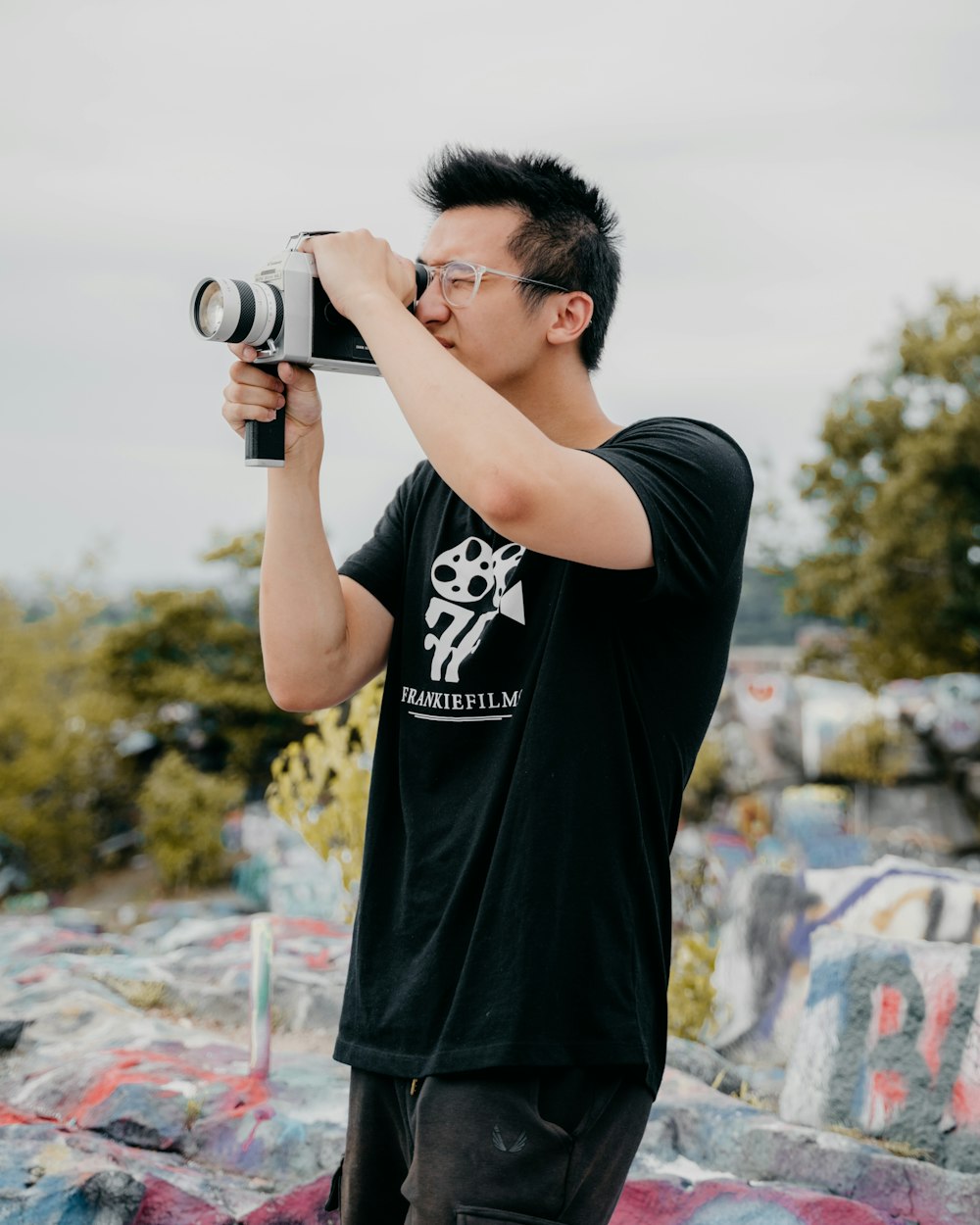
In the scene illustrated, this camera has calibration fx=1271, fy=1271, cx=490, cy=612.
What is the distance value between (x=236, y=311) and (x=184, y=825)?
37.1 ft

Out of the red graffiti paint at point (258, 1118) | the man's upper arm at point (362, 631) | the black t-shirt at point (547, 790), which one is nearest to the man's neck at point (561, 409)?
the black t-shirt at point (547, 790)

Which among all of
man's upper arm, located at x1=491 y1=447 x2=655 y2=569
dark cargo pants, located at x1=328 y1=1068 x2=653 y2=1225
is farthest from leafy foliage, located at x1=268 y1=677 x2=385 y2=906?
man's upper arm, located at x1=491 y1=447 x2=655 y2=569

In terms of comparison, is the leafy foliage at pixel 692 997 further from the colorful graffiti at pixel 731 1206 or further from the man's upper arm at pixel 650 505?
the man's upper arm at pixel 650 505

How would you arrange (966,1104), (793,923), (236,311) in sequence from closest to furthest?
(236,311) → (966,1104) → (793,923)

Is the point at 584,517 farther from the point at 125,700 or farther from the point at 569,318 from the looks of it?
the point at 125,700

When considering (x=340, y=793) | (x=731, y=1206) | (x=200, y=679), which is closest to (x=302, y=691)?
(x=731, y=1206)

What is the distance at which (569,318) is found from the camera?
1.76m

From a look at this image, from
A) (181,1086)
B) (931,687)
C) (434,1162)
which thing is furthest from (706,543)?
(931,687)

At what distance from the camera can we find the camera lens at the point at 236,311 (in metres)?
1.59

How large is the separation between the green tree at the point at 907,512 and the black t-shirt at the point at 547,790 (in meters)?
13.2

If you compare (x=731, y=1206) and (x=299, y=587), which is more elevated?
(x=299, y=587)

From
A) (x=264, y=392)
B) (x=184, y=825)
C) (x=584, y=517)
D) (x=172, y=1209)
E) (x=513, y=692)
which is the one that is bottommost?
(x=184, y=825)

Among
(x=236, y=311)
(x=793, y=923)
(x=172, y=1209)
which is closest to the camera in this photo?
(x=236, y=311)

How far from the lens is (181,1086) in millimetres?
3482
